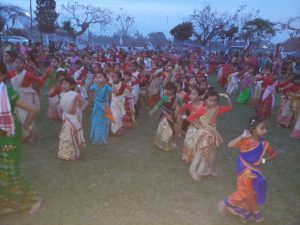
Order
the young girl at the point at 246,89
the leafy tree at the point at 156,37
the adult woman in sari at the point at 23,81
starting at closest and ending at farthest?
the adult woman in sari at the point at 23,81, the young girl at the point at 246,89, the leafy tree at the point at 156,37

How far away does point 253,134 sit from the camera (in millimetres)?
3924

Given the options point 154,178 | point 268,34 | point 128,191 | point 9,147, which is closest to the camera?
point 9,147

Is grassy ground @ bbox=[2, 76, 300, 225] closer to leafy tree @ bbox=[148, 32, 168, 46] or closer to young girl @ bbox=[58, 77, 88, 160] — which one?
young girl @ bbox=[58, 77, 88, 160]

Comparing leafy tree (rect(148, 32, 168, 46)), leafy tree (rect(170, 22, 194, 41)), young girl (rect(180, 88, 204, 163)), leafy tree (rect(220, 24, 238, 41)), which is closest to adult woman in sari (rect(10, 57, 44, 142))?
young girl (rect(180, 88, 204, 163))

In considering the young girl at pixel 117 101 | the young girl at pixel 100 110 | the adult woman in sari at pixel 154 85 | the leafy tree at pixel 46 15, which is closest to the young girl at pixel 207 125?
the young girl at pixel 100 110

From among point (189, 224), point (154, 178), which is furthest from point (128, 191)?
point (189, 224)

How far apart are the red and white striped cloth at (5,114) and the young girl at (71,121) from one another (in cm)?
183

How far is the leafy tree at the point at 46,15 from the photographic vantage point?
35719 mm

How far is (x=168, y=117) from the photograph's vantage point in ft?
20.5

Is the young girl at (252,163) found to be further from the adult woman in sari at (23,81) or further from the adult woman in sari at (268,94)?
the adult woman in sari at (268,94)

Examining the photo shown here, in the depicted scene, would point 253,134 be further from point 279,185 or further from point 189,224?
point 279,185

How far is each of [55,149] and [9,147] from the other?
8.47 ft

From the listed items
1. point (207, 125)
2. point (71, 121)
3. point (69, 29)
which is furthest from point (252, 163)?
point (69, 29)

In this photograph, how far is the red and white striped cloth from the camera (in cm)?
346
